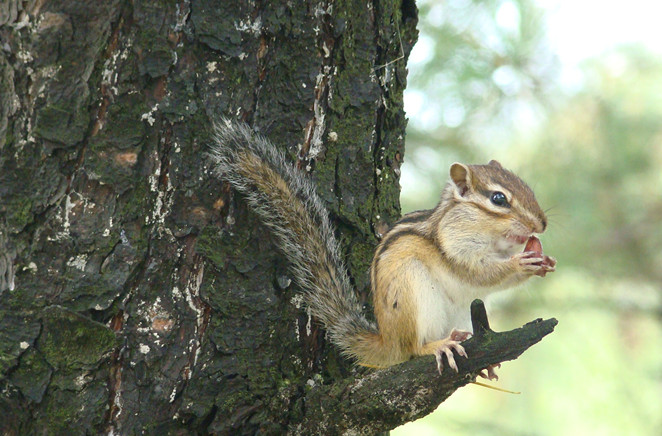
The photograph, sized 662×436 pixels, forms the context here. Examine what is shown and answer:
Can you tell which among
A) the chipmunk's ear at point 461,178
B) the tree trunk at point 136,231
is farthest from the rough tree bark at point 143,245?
the chipmunk's ear at point 461,178

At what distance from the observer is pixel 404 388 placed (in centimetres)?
160

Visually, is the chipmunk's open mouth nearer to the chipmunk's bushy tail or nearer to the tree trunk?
the chipmunk's bushy tail

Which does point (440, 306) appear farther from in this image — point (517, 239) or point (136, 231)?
point (136, 231)

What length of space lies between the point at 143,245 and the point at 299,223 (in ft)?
1.39

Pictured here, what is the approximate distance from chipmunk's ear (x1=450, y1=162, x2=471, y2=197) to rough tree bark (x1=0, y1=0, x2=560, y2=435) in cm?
83

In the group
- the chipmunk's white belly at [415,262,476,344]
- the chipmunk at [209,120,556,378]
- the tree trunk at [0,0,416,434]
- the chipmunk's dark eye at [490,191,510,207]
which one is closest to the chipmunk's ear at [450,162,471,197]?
the chipmunk at [209,120,556,378]

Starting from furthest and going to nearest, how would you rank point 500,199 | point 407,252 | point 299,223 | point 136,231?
point 500,199
point 407,252
point 299,223
point 136,231

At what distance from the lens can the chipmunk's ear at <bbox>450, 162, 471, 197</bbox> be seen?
2.48 metres

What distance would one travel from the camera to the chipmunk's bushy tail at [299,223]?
1825 millimetres

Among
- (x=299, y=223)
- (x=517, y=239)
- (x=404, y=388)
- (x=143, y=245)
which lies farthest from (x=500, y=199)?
(x=143, y=245)

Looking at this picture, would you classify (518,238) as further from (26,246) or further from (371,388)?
(26,246)

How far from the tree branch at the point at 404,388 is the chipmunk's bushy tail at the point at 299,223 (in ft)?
0.99

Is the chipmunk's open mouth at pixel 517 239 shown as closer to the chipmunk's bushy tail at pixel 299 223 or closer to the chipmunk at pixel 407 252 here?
the chipmunk at pixel 407 252

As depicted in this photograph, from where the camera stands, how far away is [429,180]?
11.6 feet
